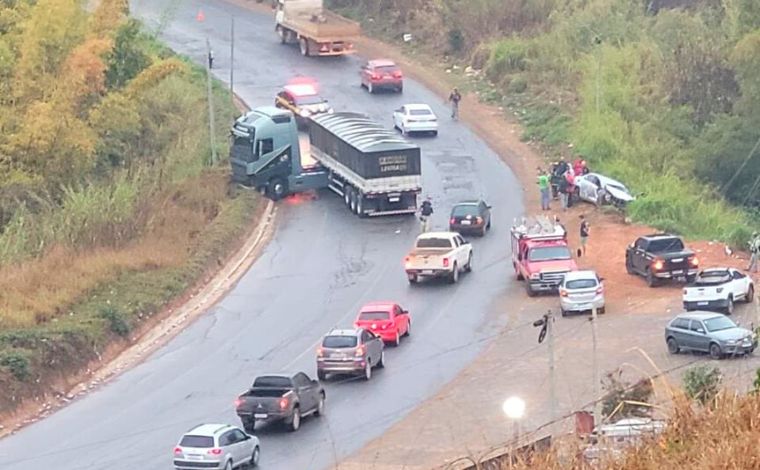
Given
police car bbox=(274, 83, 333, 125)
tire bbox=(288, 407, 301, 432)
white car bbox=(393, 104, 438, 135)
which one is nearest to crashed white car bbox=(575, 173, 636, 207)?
white car bbox=(393, 104, 438, 135)

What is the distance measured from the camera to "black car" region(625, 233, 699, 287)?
4569 cm

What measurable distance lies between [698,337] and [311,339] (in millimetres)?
10306

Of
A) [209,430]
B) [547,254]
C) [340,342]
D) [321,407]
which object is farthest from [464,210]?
[209,430]

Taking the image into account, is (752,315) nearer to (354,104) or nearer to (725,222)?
(725,222)

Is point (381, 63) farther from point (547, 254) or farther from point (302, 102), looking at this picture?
point (547, 254)

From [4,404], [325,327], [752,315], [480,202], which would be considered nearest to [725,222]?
[480,202]

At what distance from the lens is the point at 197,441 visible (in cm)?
3077

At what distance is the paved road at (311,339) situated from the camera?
33656mm

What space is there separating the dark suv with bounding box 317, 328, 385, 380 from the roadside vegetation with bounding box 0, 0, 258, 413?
6200 mm

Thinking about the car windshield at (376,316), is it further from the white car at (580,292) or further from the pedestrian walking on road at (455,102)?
the pedestrian walking on road at (455,102)

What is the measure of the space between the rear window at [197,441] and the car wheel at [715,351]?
13.3 m

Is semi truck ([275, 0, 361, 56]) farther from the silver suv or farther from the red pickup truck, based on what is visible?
the silver suv

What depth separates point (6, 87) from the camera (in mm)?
54062

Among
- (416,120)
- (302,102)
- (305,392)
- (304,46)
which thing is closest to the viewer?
(305,392)
